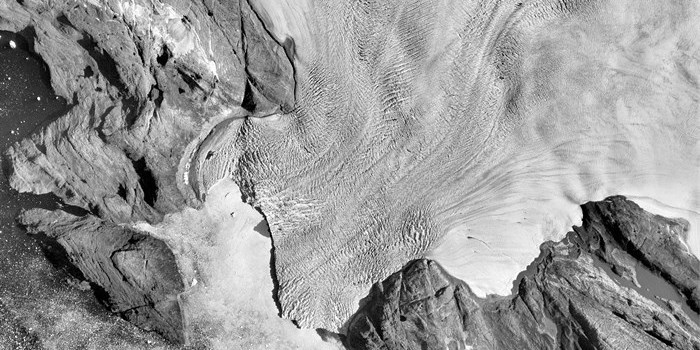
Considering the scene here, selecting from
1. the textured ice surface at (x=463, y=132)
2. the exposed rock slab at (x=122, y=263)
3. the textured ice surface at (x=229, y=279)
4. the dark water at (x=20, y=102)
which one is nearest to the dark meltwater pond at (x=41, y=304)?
the dark water at (x=20, y=102)

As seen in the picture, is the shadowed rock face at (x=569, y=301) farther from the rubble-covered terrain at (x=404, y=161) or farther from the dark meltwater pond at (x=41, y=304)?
the dark meltwater pond at (x=41, y=304)

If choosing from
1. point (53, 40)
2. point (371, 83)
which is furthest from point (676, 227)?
point (53, 40)

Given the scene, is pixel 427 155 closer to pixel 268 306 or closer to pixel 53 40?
pixel 268 306

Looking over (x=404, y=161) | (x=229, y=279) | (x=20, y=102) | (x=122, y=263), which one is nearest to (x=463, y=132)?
(x=404, y=161)

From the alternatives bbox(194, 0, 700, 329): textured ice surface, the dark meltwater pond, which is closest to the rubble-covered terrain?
bbox(194, 0, 700, 329): textured ice surface

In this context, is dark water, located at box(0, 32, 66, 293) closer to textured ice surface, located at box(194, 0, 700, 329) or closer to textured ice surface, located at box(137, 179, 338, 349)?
textured ice surface, located at box(137, 179, 338, 349)

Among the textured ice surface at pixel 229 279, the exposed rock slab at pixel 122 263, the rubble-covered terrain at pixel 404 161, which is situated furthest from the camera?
the textured ice surface at pixel 229 279
